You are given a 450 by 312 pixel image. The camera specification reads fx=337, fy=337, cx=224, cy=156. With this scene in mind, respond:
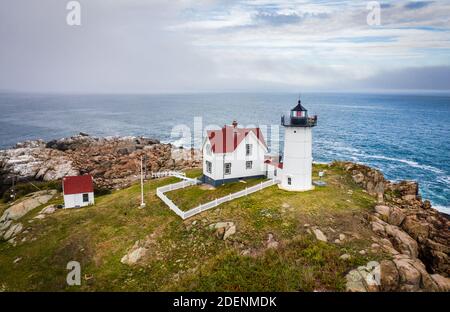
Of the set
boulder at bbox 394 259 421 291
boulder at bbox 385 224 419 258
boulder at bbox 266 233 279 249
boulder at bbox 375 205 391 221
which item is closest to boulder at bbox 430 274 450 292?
boulder at bbox 394 259 421 291

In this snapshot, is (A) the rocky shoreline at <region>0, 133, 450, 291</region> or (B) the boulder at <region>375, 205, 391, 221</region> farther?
(B) the boulder at <region>375, 205, 391, 221</region>

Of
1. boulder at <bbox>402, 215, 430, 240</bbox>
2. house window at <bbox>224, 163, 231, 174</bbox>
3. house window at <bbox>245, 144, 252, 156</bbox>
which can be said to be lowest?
boulder at <bbox>402, 215, 430, 240</bbox>

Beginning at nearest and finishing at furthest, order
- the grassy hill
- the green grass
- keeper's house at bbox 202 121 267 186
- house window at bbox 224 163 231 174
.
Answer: the grassy hill
the green grass
keeper's house at bbox 202 121 267 186
house window at bbox 224 163 231 174

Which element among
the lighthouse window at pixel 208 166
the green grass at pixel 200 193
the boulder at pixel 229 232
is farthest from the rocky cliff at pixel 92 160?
the boulder at pixel 229 232

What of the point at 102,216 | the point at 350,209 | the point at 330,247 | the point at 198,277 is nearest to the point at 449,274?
the point at 350,209

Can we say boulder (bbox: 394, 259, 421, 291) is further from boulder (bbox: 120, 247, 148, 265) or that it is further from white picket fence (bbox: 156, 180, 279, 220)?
boulder (bbox: 120, 247, 148, 265)
